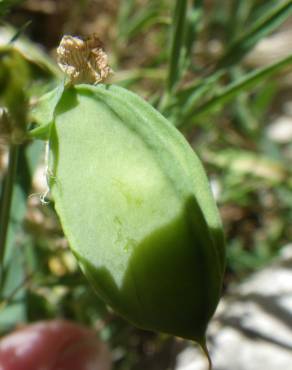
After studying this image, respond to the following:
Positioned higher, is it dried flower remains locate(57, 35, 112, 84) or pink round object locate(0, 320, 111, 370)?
dried flower remains locate(57, 35, 112, 84)

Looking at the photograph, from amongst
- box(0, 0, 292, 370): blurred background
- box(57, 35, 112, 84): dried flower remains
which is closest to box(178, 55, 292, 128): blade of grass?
box(0, 0, 292, 370): blurred background

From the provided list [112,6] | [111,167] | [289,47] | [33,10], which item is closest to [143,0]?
[112,6]

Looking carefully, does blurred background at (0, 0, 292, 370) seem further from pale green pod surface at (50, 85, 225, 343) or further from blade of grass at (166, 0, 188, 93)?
pale green pod surface at (50, 85, 225, 343)

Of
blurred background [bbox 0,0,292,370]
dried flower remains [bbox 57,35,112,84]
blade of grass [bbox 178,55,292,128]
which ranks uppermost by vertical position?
dried flower remains [bbox 57,35,112,84]

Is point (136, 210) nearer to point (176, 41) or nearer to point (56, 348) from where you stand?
point (176, 41)

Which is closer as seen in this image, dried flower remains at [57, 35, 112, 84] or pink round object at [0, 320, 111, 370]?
dried flower remains at [57, 35, 112, 84]

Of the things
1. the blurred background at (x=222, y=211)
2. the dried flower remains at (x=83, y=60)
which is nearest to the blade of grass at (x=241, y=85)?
the blurred background at (x=222, y=211)

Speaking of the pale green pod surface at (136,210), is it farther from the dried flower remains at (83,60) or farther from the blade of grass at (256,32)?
the blade of grass at (256,32)
